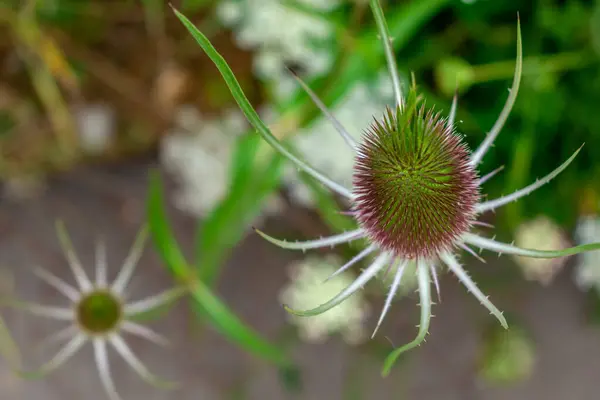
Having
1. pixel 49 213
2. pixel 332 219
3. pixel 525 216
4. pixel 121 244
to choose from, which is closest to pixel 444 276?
pixel 525 216

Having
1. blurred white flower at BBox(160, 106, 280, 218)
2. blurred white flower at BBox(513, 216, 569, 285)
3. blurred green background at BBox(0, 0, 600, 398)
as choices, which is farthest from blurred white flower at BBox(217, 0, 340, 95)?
blurred white flower at BBox(513, 216, 569, 285)

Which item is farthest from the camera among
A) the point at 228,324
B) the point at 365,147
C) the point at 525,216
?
the point at 525,216

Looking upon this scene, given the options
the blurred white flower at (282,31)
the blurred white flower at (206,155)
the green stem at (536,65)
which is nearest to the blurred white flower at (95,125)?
the blurred white flower at (206,155)

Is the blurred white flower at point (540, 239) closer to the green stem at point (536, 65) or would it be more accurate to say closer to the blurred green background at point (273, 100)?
the blurred green background at point (273, 100)

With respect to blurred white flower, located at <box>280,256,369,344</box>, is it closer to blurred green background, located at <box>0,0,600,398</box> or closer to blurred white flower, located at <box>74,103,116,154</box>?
blurred green background, located at <box>0,0,600,398</box>

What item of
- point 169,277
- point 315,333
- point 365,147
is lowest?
point 365,147

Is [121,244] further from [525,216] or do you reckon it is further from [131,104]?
[525,216]
